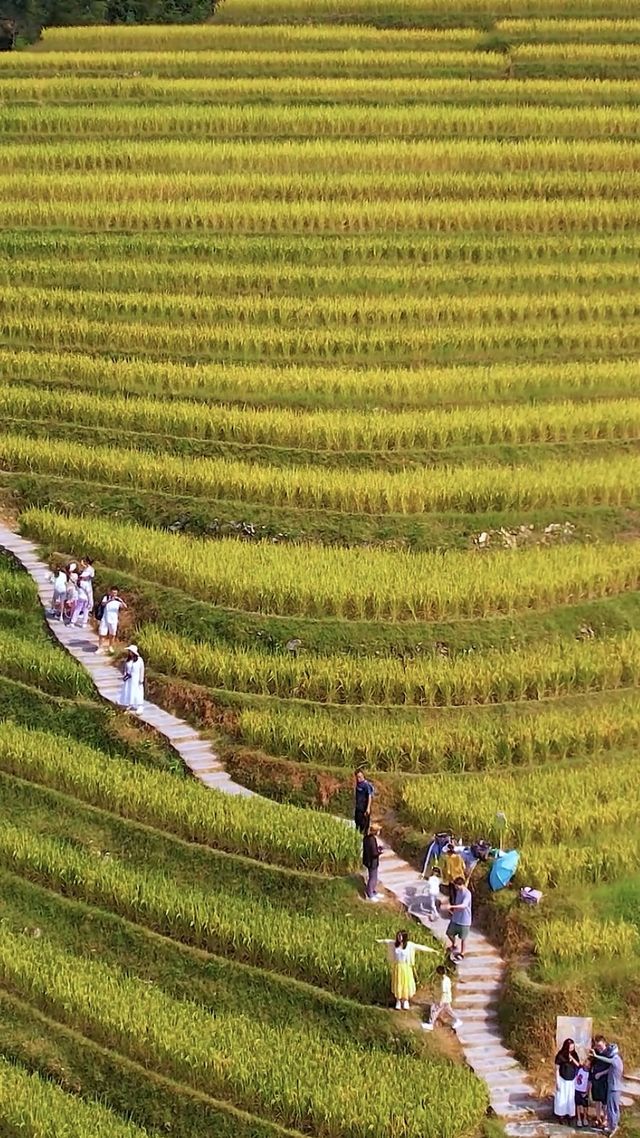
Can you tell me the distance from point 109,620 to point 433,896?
6.20 metres

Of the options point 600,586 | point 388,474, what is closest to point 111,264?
point 388,474


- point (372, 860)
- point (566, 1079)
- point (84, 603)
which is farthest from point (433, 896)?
point (84, 603)

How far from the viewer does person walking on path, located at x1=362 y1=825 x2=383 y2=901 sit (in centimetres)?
1506

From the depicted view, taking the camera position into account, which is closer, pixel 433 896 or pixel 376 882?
pixel 433 896

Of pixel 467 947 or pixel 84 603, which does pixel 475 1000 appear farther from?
pixel 84 603

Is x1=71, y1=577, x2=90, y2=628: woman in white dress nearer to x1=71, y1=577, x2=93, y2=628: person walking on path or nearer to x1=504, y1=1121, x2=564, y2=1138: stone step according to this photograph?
x1=71, y1=577, x2=93, y2=628: person walking on path

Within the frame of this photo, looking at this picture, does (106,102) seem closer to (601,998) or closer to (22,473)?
(22,473)

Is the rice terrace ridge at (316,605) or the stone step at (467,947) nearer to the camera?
the stone step at (467,947)

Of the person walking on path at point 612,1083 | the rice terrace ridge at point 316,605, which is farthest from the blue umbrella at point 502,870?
the person walking on path at point 612,1083

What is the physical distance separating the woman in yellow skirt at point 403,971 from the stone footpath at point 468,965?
1.77ft

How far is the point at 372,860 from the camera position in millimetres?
15062

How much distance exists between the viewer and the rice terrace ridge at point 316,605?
45.9 ft

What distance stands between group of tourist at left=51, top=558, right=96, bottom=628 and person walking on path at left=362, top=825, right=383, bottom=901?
20.4ft

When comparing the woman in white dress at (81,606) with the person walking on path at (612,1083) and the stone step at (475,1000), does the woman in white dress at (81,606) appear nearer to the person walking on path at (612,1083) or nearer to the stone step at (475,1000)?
the stone step at (475,1000)
